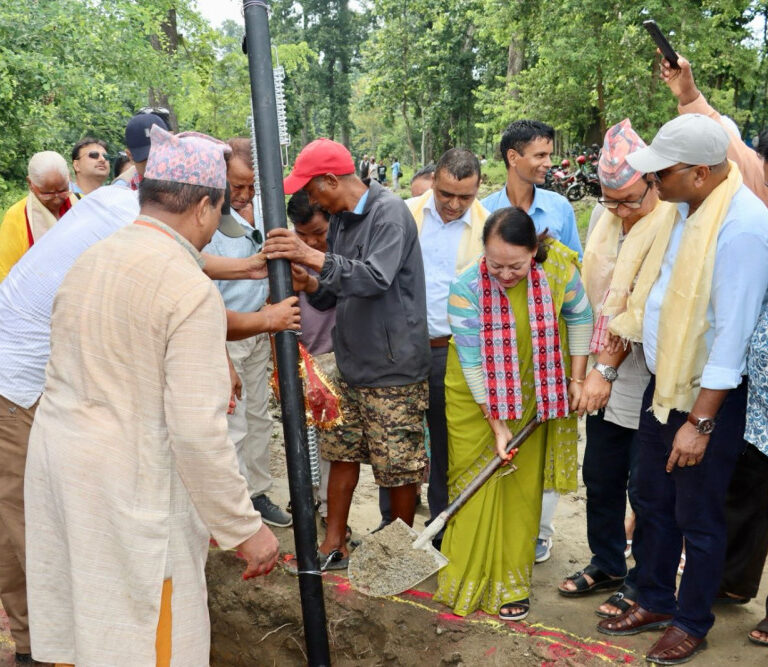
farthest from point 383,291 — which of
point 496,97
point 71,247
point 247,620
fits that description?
point 496,97

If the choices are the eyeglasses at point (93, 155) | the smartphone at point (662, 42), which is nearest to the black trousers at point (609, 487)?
the smartphone at point (662, 42)

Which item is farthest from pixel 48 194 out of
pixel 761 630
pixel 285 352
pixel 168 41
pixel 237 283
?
pixel 168 41

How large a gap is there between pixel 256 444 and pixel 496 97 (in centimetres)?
1320

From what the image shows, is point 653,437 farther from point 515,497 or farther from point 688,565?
point 515,497

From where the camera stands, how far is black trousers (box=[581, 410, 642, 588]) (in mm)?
3258

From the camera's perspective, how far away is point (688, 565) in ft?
9.05

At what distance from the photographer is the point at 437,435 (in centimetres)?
383

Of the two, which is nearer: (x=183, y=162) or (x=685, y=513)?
(x=183, y=162)

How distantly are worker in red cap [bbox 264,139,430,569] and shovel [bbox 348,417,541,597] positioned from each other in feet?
1.04

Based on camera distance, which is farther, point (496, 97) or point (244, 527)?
point (496, 97)

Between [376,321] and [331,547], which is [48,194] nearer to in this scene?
[376,321]

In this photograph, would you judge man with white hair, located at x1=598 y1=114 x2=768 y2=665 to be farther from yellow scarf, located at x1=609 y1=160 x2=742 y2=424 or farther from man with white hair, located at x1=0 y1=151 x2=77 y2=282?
man with white hair, located at x1=0 y1=151 x2=77 y2=282

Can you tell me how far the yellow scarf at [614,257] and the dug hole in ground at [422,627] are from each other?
136cm

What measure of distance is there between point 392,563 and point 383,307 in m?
1.14
